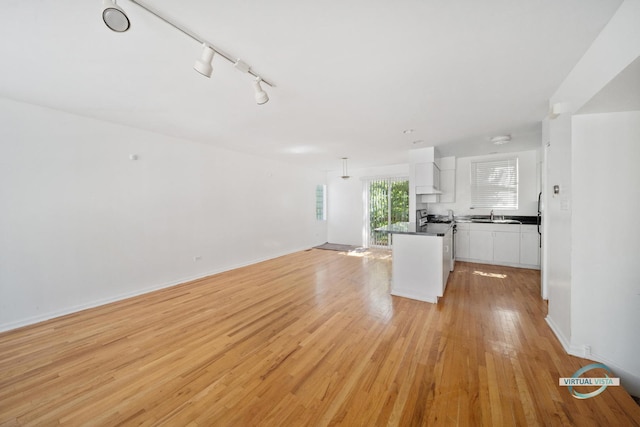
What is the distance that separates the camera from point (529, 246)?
4.71m

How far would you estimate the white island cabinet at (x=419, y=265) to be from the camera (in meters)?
3.24

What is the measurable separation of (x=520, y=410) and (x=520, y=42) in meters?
2.60

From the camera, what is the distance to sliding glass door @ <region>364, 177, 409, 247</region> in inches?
269

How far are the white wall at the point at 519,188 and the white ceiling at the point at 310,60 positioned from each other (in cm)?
224

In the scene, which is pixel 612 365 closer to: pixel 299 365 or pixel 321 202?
pixel 299 365

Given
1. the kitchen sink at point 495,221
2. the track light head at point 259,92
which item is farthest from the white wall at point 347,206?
the track light head at point 259,92

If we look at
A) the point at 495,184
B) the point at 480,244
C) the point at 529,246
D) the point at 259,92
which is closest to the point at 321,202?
the point at 480,244

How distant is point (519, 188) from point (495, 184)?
450mm

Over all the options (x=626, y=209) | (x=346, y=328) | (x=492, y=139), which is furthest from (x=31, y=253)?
(x=492, y=139)

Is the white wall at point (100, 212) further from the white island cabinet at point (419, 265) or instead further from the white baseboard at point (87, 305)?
the white island cabinet at point (419, 265)

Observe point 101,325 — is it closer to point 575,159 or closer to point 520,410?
point 520,410

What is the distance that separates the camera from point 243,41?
5.57 feet

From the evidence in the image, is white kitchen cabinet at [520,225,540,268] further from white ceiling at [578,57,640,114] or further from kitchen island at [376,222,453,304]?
white ceiling at [578,57,640,114]

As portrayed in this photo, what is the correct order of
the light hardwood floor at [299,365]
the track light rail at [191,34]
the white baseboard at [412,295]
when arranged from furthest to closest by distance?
the white baseboard at [412,295] → the light hardwood floor at [299,365] → the track light rail at [191,34]
